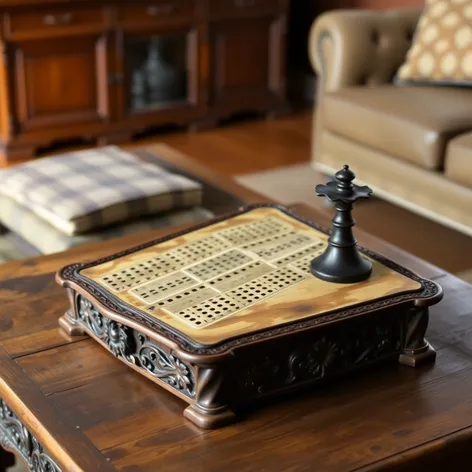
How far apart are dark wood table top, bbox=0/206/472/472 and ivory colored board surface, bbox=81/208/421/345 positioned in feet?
0.40

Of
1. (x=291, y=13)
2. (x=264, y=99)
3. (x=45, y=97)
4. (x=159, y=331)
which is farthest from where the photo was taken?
(x=291, y=13)

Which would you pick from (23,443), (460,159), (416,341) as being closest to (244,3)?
(460,159)

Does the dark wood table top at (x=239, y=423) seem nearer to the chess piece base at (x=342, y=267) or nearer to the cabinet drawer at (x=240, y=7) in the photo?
the chess piece base at (x=342, y=267)

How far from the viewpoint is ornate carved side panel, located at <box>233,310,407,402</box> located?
54.6 inches

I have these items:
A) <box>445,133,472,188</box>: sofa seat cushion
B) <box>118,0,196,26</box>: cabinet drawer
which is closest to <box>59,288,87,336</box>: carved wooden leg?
<box>445,133,472,188</box>: sofa seat cushion

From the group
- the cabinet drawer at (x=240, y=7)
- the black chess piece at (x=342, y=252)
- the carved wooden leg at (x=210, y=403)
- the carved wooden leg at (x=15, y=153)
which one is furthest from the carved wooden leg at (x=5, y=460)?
the cabinet drawer at (x=240, y=7)

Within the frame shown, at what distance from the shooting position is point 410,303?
1492mm

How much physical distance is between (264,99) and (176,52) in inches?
21.3

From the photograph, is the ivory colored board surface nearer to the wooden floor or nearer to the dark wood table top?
the dark wood table top

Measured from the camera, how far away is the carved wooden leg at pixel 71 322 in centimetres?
159

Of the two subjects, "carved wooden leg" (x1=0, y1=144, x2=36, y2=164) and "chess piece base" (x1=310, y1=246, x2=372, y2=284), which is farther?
"carved wooden leg" (x1=0, y1=144, x2=36, y2=164)

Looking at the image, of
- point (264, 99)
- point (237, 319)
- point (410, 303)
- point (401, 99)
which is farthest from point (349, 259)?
point (264, 99)

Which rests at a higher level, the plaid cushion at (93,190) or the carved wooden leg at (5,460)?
the plaid cushion at (93,190)

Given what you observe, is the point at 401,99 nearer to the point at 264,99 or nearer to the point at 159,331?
the point at 264,99
